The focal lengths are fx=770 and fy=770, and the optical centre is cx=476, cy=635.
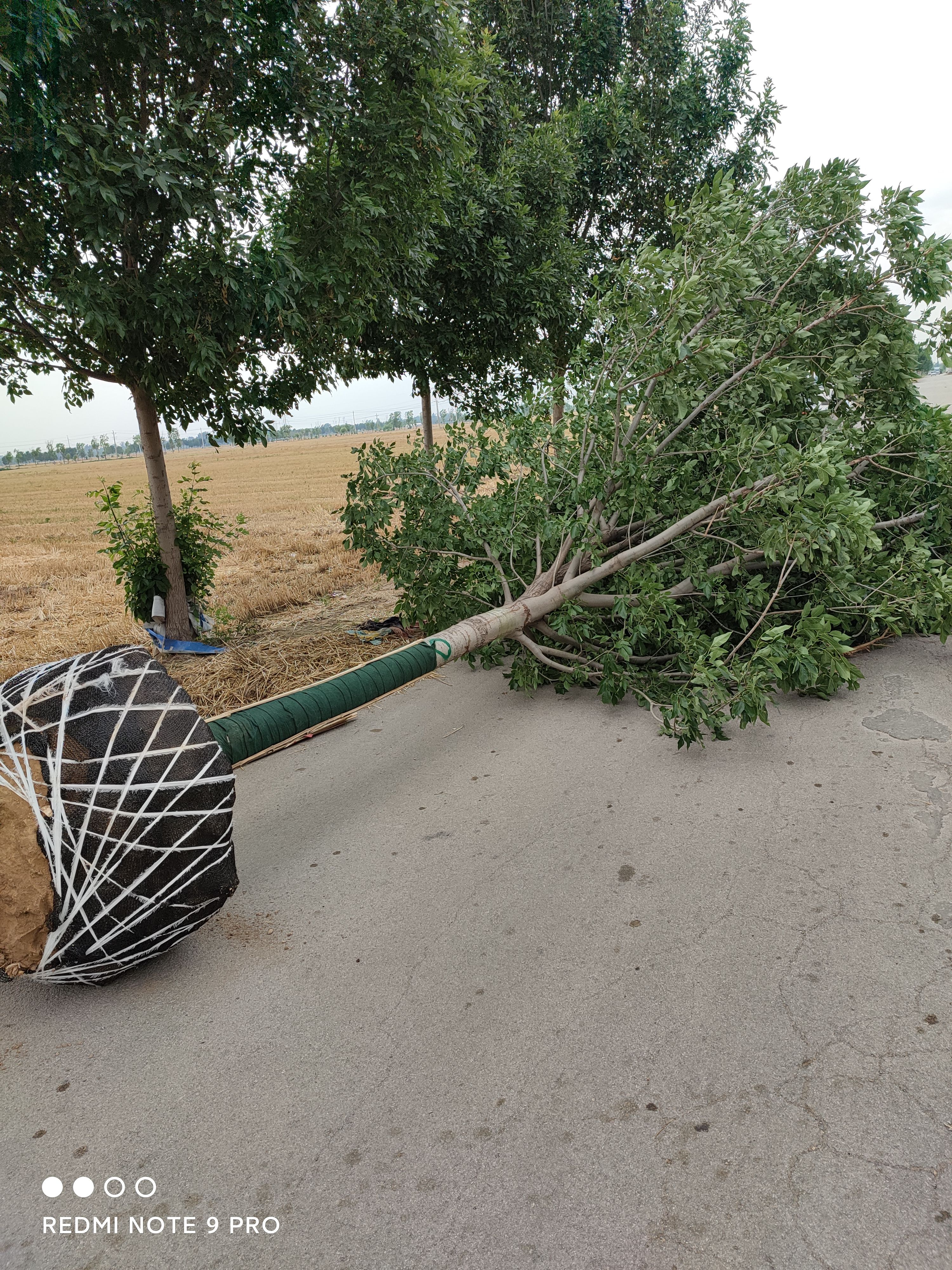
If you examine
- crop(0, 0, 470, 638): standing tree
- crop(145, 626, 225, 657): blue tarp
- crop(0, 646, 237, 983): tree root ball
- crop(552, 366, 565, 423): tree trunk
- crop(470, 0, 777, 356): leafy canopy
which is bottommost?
crop(145, 626, 225, 657): blue tarp

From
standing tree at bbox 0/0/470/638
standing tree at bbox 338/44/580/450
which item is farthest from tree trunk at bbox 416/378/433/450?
standing tree at bbox 0/0/470/638

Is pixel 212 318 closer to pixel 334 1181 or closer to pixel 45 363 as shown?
pixel 45 363

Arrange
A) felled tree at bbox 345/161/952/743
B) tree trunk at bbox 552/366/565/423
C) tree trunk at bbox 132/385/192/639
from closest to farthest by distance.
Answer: felled tree at bbox 345/161/952/743, tree trunk at bbox 552/366/565/423, tree trunk at bbox 132/385/192/639

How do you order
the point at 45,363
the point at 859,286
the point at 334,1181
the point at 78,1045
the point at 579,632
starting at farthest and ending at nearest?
the point at 45,363
the point at 859,286
the point at 579,632
the point at 78,1045
the point at 334,1181

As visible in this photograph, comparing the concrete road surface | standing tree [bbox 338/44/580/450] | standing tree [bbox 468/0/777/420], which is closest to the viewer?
the concrete road surface

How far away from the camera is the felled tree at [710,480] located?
4.64 m

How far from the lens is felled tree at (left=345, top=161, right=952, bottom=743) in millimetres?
4637

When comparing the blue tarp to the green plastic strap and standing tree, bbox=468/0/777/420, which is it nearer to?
the green plastic strap

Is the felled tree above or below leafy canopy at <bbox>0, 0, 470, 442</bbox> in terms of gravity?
below

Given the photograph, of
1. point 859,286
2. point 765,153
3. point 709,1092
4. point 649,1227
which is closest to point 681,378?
point 859,286

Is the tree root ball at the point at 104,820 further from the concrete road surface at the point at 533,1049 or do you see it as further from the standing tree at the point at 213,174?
the standing tree at the point at 213,174

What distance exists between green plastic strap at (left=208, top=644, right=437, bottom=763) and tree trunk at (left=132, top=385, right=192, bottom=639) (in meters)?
4.19

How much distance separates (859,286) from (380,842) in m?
5.13

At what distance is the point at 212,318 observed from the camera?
5.21 meters
